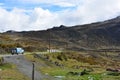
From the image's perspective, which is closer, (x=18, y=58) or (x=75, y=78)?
(x=75, y=78)

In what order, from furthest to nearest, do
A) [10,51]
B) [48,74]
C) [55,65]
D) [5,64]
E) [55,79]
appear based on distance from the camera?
[10,51]
[55,65]
[5,64]
[48,74]
[55,79]

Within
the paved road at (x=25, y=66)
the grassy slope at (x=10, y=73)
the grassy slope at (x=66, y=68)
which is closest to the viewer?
the grassy slope at (x=10, y=73)

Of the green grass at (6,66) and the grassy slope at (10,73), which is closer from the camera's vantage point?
the grassy slope at (10,73)

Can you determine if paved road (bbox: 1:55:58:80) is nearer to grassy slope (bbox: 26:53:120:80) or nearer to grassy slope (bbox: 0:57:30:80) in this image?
grassy slope (bbox: 0:57:30:80)

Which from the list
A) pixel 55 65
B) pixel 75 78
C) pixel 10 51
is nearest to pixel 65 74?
pixel 75 78

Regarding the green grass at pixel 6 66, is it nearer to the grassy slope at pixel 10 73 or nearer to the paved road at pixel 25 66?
the grassy slope at pixel 10 73

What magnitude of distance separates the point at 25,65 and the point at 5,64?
4687 millimetres

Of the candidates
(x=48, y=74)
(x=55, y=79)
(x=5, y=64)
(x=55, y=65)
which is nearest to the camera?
(x=55, y=79)

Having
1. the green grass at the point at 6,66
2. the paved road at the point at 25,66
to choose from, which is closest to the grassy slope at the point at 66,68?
the paved road at the point at 25,66

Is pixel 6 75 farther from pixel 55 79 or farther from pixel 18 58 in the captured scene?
pixel 18 58

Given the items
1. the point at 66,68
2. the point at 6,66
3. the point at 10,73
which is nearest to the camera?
the point at 10,73

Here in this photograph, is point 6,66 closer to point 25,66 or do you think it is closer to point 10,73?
point 25,66

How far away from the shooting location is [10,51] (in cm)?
11325

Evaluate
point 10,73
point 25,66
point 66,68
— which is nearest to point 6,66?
point 25,66
